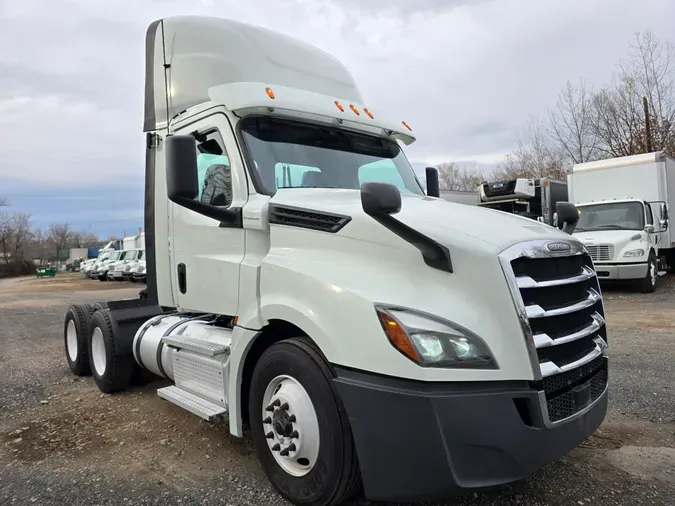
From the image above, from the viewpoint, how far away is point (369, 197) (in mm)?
2543

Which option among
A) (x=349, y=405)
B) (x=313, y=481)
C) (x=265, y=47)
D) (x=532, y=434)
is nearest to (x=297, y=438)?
(x=313, y=481)

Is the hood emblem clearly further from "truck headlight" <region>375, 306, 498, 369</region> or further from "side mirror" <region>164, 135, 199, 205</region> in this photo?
"side mirror" <region>164, 135, 199, 205</region>

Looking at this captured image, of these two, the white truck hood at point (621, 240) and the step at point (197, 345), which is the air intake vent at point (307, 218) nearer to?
the step at point (197, 345)

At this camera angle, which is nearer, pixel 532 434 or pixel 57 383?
pixel 532 434

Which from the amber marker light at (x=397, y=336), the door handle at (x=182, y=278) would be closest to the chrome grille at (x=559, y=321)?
the amber marker light at (x=397, y=336)

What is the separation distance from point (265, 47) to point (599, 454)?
14.1 feet

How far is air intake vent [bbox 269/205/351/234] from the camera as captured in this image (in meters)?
3.03

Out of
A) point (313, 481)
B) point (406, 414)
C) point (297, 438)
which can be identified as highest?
point (406, 414)

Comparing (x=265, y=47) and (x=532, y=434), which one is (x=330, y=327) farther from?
(x=265, y=47)

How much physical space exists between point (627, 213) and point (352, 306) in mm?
13220

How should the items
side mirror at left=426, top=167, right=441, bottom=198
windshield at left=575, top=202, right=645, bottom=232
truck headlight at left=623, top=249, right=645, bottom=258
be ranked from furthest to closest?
windshield at left=575, top=202, right=645, bottom=232 → truck headlight at left=623, top=249, right=645, bottom=258 → side mirror at left=426, top=167, right=441, bottom=198

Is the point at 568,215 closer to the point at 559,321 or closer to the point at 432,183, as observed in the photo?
the point at 559,321

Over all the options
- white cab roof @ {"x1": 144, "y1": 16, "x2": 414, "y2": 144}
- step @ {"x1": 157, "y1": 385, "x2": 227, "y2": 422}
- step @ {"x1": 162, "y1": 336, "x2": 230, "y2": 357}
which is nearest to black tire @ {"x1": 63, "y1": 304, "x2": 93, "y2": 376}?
step @ {"x1": 162, "y1": 336, "x2": 230, "y2": 357}

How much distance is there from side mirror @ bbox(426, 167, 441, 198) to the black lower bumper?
2.87 m
